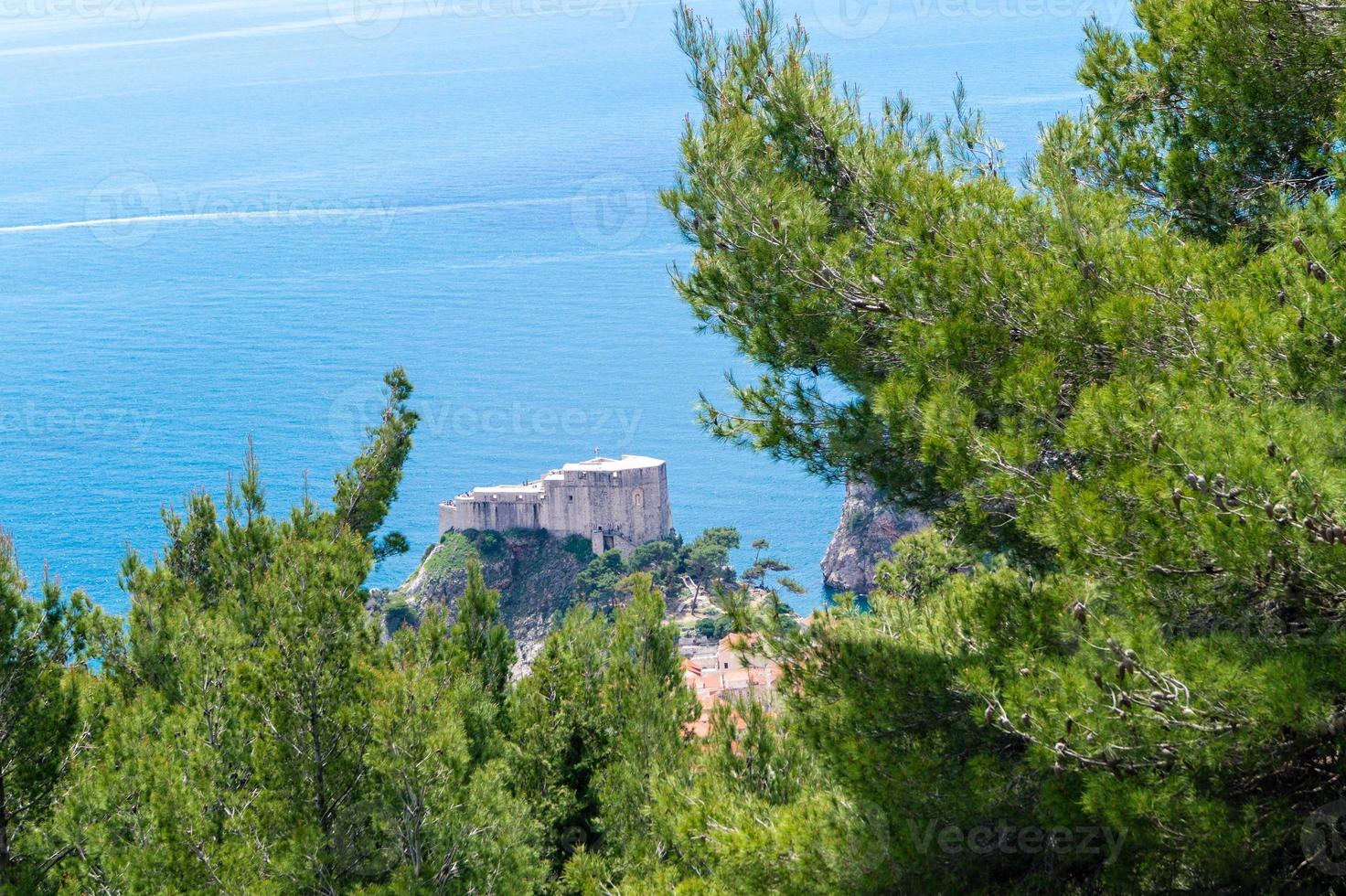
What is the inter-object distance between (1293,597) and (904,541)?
6.40m

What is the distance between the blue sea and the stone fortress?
2.56 m

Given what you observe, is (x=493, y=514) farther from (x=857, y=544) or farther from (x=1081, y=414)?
(x=1081, y=414)

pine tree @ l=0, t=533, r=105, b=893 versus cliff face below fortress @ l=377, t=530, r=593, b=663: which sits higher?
cliff face below fortress @ l=377, t=530, r=593, b=663

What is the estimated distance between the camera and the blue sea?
52656 millimetres

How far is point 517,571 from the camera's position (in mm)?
47594

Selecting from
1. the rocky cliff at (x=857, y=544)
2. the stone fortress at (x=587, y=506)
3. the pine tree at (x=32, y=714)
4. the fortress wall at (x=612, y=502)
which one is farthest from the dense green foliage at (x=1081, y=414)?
the stone fortress at (x=587, y=506)

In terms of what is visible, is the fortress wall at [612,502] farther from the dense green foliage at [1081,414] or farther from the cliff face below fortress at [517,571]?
the dense green foliage at [1081,414]

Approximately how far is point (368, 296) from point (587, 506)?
30764 mm

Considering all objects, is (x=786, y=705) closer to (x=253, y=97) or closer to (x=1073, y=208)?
(x=1073, y=208)

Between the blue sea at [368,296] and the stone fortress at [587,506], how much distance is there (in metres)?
2.56

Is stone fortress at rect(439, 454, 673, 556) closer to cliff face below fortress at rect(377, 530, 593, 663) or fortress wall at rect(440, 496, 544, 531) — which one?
fortress wall at rect(440, 496, 544, 531)

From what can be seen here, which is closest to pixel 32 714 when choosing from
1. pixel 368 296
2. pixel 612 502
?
pixel 612 502

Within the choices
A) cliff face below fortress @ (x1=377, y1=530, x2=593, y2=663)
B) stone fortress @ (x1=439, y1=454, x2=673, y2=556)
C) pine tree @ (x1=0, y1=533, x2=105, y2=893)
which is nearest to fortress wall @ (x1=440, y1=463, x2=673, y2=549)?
stone fortress @ (x1=439, y1=454, x2=673, y2=556)

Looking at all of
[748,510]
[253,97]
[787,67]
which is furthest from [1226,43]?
[253,97]
